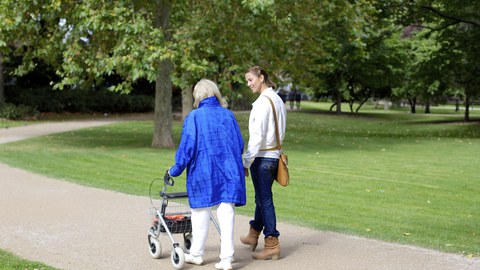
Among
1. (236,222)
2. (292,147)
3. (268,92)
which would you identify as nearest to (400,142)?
(292,147)

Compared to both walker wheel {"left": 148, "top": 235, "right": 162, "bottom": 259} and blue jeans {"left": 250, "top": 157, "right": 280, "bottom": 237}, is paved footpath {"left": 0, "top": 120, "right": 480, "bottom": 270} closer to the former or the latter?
walker wheel {"left": 148, "top": 235, "right": 162, "bottom": 259}

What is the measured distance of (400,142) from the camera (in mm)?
24688

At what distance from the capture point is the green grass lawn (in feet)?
29.7

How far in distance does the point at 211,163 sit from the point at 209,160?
0.11 ft

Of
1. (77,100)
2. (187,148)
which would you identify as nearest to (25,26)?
(187,148)

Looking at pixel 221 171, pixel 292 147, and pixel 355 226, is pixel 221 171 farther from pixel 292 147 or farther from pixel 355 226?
pixel 292 147

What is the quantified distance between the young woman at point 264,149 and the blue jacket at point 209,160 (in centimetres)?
32

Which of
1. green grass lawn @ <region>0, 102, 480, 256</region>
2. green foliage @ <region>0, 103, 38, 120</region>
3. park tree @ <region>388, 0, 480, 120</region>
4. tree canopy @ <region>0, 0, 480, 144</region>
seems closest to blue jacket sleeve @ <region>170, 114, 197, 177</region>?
green grass lawn @ <region>0, 102, 480, 256</region>

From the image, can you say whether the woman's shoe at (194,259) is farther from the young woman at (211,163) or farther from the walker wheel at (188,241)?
the walker wheel at (188,241)

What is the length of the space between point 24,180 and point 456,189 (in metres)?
7.88

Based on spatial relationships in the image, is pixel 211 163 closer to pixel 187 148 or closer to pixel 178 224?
pixel 187 148

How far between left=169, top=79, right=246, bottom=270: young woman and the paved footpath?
511 millimetres

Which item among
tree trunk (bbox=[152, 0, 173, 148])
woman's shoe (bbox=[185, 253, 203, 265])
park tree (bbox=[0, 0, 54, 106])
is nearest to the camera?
woman's shoe (bbox=[185, 253, 203, 265])

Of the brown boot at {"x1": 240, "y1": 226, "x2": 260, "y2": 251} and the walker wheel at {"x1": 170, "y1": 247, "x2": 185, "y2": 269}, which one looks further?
the brown boot at {"x1": 240, "y1": 226, "x2": 260, "y2": 251}
